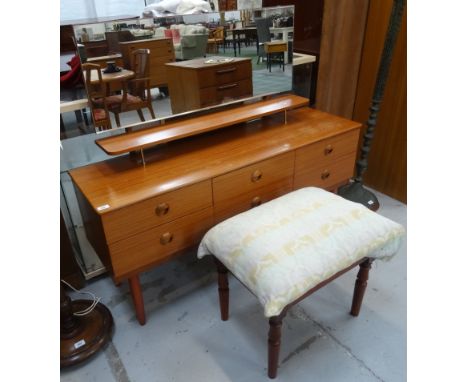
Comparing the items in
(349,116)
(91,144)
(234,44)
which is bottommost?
(349,116)

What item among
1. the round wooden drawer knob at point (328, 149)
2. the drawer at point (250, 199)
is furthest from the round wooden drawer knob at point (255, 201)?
the round wooden drawer knob at point (328, 149)

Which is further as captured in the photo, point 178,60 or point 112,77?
point 178,60

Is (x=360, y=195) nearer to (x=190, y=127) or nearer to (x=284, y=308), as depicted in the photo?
(x=190, y=127)

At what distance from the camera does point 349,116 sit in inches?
90.9

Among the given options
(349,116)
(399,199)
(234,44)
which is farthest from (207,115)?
(399,199)

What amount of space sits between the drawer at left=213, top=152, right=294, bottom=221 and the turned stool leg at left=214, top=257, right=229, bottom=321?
0.22 meters

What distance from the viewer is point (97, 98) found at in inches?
52.6

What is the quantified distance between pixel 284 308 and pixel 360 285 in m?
0.49

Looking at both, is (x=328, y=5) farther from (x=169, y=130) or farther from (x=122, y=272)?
(x=122, y=272)

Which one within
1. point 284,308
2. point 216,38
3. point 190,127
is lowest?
point 284,308

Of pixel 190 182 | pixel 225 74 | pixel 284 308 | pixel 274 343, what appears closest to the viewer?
pixel 284 308

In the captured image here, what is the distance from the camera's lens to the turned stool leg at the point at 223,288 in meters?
1.29

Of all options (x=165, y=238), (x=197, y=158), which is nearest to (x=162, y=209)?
(x=165, y=238)

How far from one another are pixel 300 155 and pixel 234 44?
0.59m
